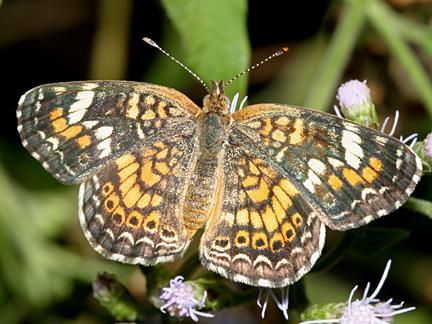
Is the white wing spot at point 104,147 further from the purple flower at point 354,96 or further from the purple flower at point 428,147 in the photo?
the purple flower at point 428,147

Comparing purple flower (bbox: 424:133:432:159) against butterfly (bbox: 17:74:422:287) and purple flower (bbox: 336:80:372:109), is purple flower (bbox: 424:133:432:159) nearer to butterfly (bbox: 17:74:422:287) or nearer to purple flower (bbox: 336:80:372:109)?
purple flower (bbox: 336:80:372:109)

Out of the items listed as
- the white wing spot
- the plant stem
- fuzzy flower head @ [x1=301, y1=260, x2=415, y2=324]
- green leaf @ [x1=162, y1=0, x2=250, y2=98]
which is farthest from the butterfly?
the plant stem

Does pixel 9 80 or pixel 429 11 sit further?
pixel 9 80

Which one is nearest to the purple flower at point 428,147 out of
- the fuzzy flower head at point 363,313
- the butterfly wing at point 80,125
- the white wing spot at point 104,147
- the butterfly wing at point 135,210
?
the fuzzy flower head at point 363,313

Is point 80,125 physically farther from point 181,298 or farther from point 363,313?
point 363,313

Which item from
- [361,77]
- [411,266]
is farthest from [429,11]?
[411,266]

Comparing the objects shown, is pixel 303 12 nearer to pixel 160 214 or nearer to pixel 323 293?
pixel 323 293
